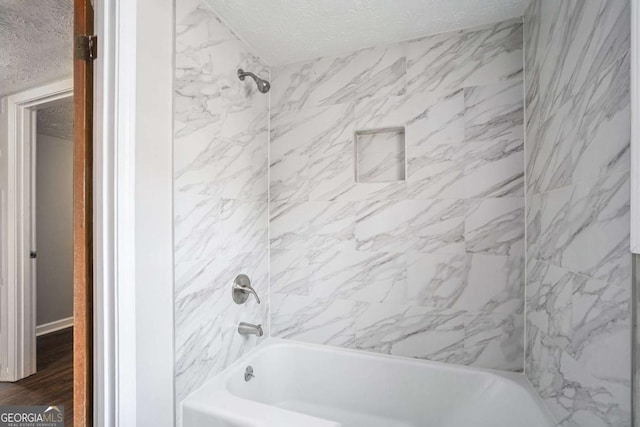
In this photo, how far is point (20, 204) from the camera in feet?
4.12

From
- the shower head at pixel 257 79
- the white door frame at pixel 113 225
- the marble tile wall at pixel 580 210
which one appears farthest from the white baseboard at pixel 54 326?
the marble tile wall at pixel 580 210

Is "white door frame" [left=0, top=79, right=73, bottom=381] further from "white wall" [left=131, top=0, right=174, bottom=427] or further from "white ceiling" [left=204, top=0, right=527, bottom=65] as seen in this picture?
"white ceiling" [left=204, top=0, right=527, bottom=65]

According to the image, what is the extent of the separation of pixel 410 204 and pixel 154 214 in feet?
4.38

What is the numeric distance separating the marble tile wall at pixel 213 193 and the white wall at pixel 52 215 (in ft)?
2.48

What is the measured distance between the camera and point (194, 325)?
52.7 inches

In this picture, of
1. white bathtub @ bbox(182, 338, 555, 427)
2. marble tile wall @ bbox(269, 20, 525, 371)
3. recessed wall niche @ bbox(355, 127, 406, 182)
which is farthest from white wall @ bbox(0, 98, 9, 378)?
recessed wall niche @ bbox(355, 127, 406, 182)

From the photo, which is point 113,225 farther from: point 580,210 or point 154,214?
point 580,210

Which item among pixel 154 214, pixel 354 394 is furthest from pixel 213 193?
pixel 354 394

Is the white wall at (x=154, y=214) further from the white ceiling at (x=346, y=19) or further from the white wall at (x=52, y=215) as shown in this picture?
the white wall at (x=52, y=215)

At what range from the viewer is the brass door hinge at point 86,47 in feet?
3.26

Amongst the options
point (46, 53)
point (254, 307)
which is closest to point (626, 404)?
point (254, 307)

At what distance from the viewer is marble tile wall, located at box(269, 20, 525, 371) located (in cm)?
152

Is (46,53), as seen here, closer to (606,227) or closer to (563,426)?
(606,227)

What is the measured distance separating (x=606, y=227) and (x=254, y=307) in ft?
5.62
